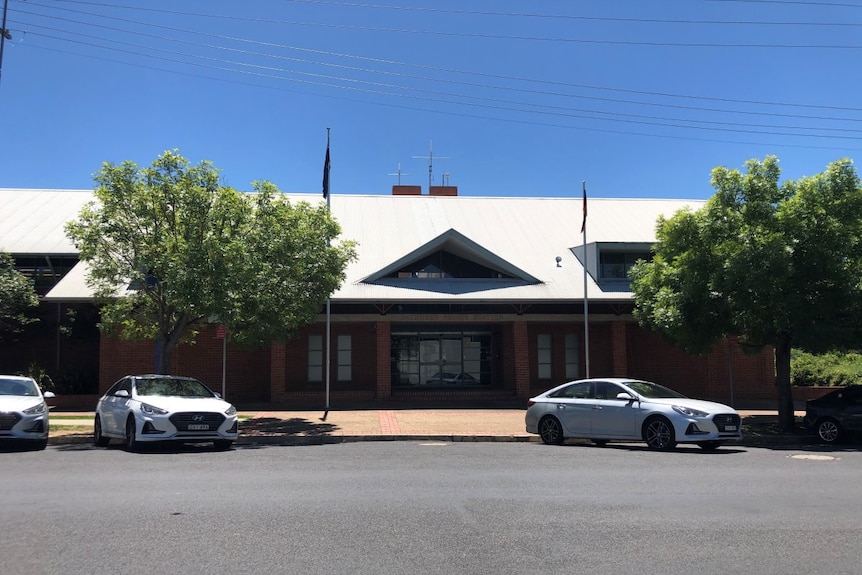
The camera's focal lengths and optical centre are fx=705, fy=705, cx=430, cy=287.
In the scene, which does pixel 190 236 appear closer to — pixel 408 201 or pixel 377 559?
pixel 377 559

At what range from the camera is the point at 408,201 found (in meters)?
30.9

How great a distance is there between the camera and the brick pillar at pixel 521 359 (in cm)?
2428

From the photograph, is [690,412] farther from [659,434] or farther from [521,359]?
[521,359]

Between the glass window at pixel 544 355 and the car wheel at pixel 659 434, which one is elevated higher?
the glass window at pixel 544 355

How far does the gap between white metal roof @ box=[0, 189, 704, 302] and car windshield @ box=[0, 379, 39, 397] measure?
6.86 meters

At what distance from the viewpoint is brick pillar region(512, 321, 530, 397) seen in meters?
24.3

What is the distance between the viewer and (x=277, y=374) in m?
23.6

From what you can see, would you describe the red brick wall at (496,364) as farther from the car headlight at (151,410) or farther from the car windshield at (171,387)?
the car headlight at (151,410)

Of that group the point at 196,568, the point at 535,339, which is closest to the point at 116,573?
the point at 196,568

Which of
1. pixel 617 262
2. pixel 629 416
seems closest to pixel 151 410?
pixel 629 416

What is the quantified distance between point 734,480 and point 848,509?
1923 mm

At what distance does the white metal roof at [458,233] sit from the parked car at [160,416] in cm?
843

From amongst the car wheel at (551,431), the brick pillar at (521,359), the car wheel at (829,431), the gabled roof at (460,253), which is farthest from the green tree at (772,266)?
the brick pillar at (521,359)

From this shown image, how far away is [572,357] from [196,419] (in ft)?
→ 52.8
